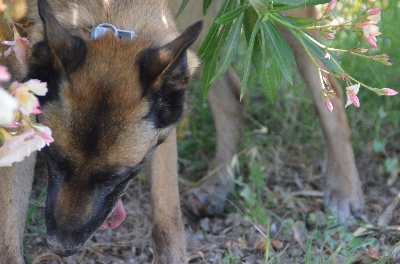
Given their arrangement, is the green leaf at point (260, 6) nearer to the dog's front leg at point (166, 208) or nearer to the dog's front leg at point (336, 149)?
the dog's front leg at point (166, 208)

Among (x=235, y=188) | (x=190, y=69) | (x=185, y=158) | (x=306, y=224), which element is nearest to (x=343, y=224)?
(x=306, y=224)

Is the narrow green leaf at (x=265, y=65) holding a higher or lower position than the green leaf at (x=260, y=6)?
lower

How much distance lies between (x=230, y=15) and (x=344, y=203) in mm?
1759

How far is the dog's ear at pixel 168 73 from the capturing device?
2.47 m

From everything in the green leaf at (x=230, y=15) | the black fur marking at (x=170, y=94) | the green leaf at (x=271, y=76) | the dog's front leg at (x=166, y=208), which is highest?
the green leaf at (x=230, y=15)

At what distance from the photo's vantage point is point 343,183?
4238mm

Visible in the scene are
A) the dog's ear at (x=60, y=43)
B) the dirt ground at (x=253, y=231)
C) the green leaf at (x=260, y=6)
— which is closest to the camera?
the dog's ear at (x=60, y=43)

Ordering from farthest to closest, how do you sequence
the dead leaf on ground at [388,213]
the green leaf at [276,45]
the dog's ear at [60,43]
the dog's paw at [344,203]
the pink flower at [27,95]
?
1. the dog's paw at [344,203]
2. the dead leaf on ground at [388,213]
3. the green leaf at [276,45]
4. the dog's ear at [60,43]
5. the pink flower at [27,95]

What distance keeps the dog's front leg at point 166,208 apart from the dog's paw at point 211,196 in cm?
75

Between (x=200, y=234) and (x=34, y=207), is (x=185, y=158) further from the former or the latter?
(x=34, y=207)

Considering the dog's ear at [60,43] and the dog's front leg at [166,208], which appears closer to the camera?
the dog's ear at [60,43]

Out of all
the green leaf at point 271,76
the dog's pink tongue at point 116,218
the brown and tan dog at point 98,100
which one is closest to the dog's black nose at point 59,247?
the brown and tan dog at point 98,100

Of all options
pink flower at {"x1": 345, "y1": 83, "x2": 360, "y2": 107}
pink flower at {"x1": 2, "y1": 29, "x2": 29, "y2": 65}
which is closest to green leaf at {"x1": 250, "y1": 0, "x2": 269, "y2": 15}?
pink flower at {"x1": 345, "y1": 83, "x2": 360, "y2": 107}

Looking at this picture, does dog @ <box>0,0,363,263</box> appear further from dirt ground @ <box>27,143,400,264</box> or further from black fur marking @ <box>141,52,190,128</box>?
dirt ground @ <box>27,143,400,264</box>
